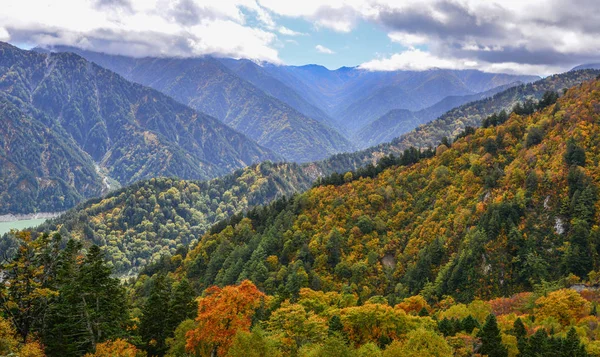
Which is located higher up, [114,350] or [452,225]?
[114,350]

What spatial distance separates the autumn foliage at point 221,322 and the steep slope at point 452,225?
4250cm

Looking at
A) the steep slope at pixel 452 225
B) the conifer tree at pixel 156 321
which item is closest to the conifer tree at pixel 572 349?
the steep slope at pixel 452 225

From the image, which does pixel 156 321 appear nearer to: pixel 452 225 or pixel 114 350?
pixel 114 350

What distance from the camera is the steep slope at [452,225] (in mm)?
101312

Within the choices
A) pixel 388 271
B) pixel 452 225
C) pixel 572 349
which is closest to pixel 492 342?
pixel 572 349

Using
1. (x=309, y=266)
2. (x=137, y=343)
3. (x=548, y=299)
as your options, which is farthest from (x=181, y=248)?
(x=548, y=299)

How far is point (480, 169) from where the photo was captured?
137625mm

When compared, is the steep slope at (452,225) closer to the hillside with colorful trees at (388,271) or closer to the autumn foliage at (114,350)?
the hillside with colorful trees at (388,271)

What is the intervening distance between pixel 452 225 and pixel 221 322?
87157mm

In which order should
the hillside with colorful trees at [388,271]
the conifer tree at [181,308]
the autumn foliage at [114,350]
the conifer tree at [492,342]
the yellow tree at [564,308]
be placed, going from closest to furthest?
the autumn foliage at [114,350]
the hillside with colorful trees at [388,271]
the conifer tree at [492,342]
the conifer tree at [181,308]
the yellow tree at [564,308]

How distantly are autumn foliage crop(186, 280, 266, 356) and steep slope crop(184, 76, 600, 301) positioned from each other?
139 feet

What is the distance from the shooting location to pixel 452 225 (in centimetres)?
12394

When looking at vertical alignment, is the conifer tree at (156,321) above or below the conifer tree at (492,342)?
below

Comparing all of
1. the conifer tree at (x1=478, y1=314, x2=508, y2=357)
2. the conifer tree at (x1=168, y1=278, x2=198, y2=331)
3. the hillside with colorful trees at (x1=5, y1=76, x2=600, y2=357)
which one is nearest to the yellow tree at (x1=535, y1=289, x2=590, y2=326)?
the hillside with colorful trees at (x1=5, y1=76, x2=600, y2=357)
